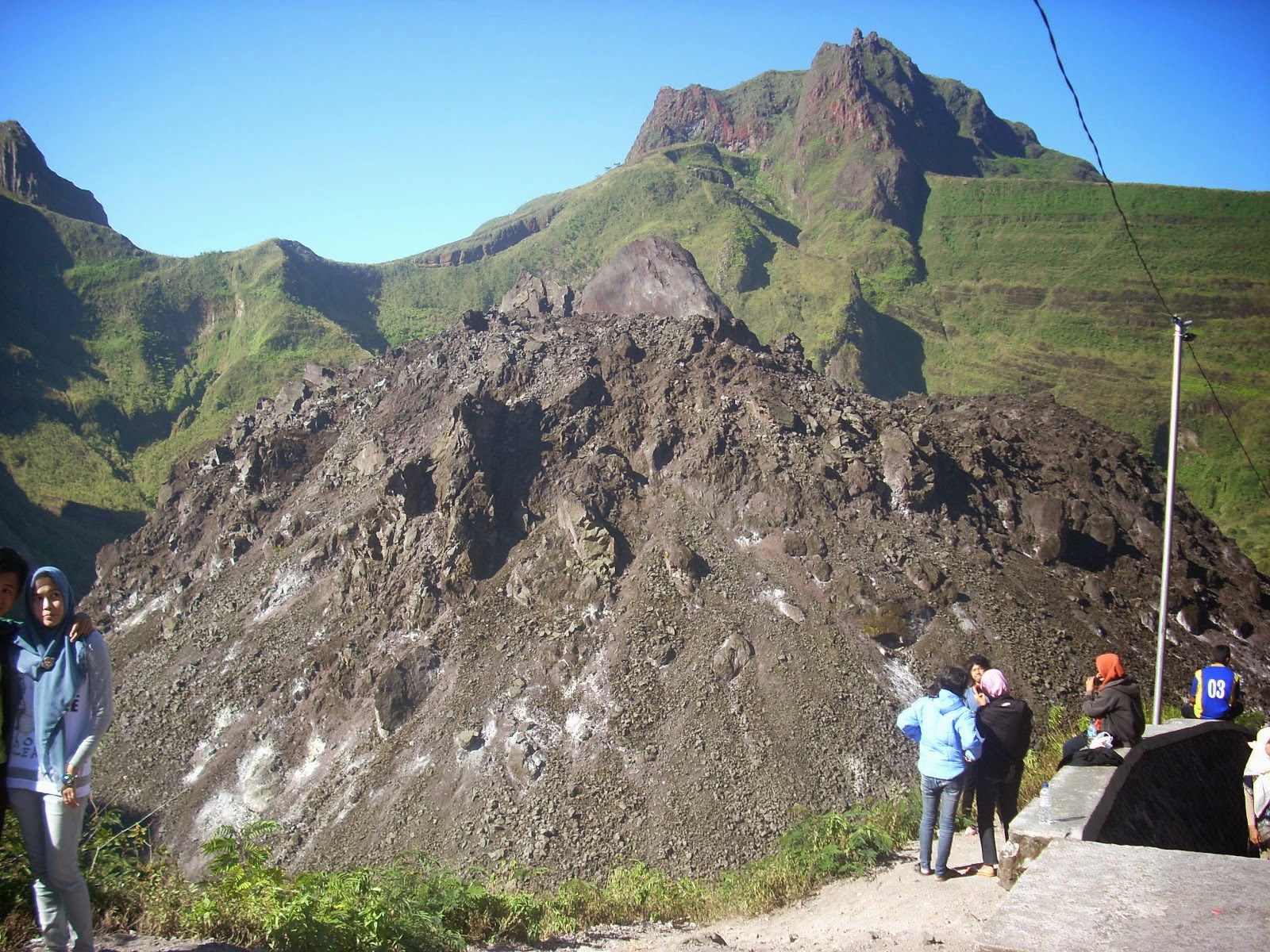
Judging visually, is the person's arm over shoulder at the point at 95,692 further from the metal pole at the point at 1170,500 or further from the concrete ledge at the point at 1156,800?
the metal pole at the point at 1170,500

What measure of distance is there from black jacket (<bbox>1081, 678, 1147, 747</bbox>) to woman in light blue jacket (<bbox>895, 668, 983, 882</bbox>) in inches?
49.2

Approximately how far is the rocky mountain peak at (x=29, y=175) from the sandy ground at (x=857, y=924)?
8809 centimetres

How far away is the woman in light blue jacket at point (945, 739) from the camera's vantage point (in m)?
7.23

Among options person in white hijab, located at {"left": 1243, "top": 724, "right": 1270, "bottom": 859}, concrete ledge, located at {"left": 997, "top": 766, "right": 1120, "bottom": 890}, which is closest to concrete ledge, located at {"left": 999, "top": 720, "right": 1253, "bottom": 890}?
concrete ledge, located at {"left": 997, "top": 766, "right": 1120, "bottom": 890}

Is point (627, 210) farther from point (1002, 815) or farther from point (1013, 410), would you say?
point (1002, 815)

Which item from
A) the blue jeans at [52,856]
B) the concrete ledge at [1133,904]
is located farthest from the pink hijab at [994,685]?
the blue jeans at [52,856]

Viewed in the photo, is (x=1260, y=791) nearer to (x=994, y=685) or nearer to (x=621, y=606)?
(x=994, y=685)

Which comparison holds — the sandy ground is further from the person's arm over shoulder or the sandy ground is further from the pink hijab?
the person's arm over shoulder

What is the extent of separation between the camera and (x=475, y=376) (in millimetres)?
30234

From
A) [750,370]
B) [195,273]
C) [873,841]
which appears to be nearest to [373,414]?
[750,370]

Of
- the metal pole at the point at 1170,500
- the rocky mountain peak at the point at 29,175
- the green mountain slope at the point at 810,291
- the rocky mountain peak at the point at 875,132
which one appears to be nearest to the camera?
the metal pole at the point at 1170,500

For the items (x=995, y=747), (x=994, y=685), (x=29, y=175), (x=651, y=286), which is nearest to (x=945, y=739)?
(x=995, y=747)

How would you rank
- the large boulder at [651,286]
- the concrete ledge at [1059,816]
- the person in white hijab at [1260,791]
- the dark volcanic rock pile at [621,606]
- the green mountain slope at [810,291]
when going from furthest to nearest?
1. the green mountain slope at [810,291]
2. the large boulder at [651,286]
3. the dark volcanic rock pile at [621,606]
4. the person in white hijab at [1260,791]
5. the concrete ledge at [1059,816]

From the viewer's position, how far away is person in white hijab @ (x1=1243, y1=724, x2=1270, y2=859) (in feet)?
26.0
